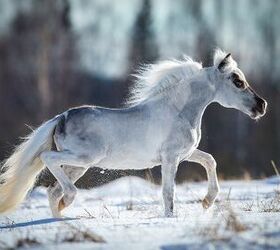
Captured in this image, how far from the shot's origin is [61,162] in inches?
332

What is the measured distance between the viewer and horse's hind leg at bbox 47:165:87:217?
28.5 feet

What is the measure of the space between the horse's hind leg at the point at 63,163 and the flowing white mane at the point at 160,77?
1.34 meters

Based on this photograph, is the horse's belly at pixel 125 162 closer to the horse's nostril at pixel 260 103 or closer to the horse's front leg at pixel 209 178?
the horse's front leg at pixel 209 178

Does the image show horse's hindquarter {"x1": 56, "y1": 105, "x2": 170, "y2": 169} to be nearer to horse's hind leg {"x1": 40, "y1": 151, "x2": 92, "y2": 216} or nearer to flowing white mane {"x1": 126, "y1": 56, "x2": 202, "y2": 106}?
horse's hind leg {"x1": 40, "y1": 151, "x2": 92, "y2": 216}

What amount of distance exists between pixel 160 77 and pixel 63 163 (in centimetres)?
188

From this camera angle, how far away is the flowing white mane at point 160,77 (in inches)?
368

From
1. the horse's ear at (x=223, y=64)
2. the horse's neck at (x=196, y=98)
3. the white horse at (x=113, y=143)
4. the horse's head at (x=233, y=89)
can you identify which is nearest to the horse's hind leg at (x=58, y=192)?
the white horse at (x=113, y=143)

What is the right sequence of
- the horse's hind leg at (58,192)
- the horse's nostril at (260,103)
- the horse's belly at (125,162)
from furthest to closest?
the horse's nostril at (260,103) < the horse's belly at (125,162) < the horse's hind leg at (58,192)

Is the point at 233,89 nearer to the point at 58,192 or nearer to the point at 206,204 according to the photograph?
the point at 206,204

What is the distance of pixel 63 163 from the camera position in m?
8.46

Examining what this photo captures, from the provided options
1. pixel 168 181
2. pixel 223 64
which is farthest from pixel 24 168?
pixel 223 64

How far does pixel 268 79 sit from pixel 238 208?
118 feet

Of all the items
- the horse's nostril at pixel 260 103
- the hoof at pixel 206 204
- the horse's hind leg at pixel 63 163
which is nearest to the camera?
the horse's hind leg at pixel 63 163

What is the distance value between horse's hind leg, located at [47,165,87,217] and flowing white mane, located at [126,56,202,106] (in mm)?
1176
